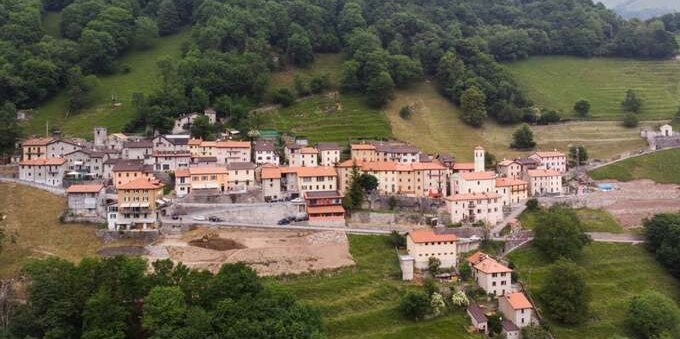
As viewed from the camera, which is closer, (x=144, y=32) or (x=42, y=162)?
(x=42, y=162)

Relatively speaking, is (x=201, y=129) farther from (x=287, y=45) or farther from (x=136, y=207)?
(x=287, y=45)

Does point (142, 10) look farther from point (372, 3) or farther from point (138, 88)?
point (372, 3)

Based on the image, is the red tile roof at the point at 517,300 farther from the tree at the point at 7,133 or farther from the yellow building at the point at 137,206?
the tree at the point at 7,133

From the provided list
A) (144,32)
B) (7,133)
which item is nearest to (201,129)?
(7,133)

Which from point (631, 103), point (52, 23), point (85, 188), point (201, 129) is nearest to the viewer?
point (85, 188)

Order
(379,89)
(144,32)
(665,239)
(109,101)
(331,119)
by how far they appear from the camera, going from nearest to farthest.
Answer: (665,239), (331,119), (109,101), (379,89), (144,32)

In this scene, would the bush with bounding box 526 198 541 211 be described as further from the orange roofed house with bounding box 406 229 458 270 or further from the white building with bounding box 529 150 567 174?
the orange roofed house with bounding box 406 229 458 270

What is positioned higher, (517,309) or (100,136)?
(100,136)

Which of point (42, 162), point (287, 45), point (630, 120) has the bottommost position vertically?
point (42, 162)
